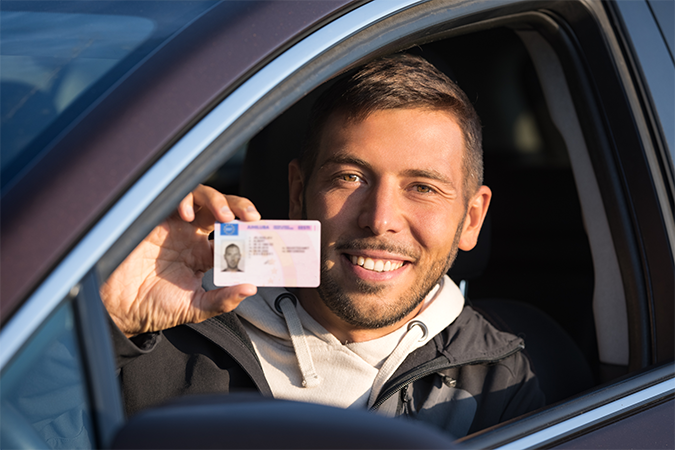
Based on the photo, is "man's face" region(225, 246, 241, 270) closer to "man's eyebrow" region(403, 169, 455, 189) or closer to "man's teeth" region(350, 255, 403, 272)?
"man's teeth" region(350, 255, 403, 272)

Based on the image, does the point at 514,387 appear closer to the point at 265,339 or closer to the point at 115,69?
the point at 265,339

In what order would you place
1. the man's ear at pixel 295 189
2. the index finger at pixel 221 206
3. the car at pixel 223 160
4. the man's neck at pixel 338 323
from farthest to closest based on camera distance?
the man's ear at pixel 295 189 < the man's neck at pixel 338 323 < the index finger at pixel 221 206 < the car at pixel 223 160

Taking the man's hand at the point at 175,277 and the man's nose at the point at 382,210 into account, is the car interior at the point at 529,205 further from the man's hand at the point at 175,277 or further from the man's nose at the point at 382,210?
the man's hand at the point at 175,277

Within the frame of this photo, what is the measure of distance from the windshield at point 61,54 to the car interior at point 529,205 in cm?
96

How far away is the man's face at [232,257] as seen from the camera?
1330 millimetres

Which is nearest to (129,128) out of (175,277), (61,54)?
(61,54)

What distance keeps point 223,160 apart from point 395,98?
852 millimetres

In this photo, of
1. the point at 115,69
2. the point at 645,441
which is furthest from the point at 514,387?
the point at 115,69

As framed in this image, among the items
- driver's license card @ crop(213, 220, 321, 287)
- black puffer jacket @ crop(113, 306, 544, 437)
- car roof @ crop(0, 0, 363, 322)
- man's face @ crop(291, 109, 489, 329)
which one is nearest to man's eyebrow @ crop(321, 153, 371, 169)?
man's face @ crop(291, 109, 489, 329)

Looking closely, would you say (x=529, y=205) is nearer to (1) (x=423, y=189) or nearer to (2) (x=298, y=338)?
(1) (x=423, y=189)

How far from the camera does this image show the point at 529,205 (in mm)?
4664

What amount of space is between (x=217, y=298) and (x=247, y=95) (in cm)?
60

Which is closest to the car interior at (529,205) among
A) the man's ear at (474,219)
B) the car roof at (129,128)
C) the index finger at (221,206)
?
the man's ear at (474,219)

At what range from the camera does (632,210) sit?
1485 mm
